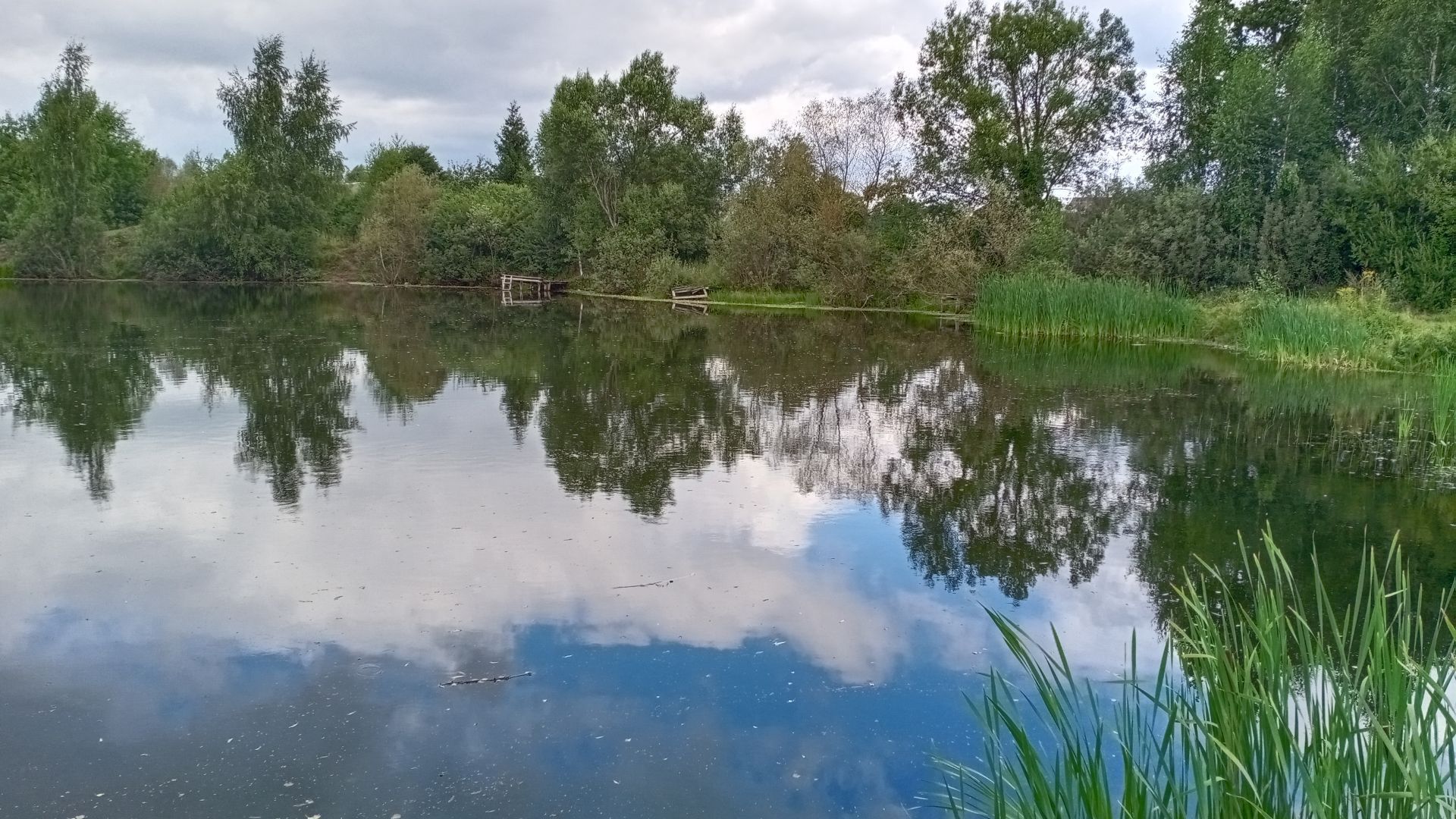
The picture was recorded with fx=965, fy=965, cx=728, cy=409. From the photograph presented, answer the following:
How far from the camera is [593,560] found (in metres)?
5.94

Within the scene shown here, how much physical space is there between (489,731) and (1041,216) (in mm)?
23497

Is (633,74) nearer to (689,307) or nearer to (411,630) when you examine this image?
(689,307)

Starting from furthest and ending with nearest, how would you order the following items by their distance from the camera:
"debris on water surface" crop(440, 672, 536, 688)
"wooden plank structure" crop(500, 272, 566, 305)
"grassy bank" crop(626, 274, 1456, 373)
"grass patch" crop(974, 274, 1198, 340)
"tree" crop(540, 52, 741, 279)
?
"wooden plank structure" crop(500, 272, 566, 305)
"tree" crop(540, 52, 741, 279)
"grass patch" crop(974, 274, 1198, 340)
"grassy bank" crop(626, 274, 1456, 373)
"debris on water surface" crop(440, 672, 536, 688)

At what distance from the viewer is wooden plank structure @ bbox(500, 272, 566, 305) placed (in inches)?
1398

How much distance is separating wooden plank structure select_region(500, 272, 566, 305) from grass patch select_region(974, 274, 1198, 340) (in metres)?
18.6

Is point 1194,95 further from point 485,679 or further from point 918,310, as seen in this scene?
point 485,679

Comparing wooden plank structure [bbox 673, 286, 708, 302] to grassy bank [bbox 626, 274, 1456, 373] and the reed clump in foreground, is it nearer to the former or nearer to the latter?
grassy bank [bbox 626, 274, 1456, 373]

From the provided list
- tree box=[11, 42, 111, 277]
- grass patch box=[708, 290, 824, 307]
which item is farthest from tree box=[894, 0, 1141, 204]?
tree box=[11, 42, 111, 277]

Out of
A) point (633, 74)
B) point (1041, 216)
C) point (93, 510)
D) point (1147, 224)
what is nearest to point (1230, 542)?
point (93, 510)

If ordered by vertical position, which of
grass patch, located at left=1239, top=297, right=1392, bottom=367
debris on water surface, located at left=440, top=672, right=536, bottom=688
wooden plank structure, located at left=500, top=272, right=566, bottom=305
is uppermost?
wooden plank structure, located at left=500, top=272, right=566, bottom=305

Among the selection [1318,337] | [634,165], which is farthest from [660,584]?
[634,165]

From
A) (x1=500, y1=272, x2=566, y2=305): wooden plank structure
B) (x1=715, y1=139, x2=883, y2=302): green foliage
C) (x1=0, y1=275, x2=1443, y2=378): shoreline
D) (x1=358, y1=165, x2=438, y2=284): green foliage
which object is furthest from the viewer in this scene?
(x1=358, y1=165, x2=438, y2=284): green foliage

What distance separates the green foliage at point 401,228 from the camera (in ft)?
125

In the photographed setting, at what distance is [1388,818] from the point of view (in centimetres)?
196
